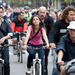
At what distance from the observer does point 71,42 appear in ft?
17.4

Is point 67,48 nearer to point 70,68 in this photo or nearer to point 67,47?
point 67,47

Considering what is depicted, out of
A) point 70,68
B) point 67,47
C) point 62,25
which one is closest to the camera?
point 70,68

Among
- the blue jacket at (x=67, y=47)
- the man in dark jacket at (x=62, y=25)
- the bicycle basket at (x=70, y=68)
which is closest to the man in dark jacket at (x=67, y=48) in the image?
the blue jacket at (x=67, y=47)

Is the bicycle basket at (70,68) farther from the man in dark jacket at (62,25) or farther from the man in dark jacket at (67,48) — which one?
the man in dark jacket at (62,25)

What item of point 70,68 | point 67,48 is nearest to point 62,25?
point 67,48

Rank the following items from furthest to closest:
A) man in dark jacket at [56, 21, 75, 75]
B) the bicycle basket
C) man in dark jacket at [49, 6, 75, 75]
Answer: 1. man in dark jacket at [49, 6, 75, 75]
2. man in dark jacket at [56, 21, 75, 75]
3. the bicycle basket

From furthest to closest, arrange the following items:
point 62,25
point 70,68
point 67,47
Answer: point 62,25 < point 67,47 < point 70,68

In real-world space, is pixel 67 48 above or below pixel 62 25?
below

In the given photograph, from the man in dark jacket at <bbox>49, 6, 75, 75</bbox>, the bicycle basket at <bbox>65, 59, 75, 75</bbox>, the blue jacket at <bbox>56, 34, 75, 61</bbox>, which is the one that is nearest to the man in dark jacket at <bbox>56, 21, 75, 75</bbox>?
the blue jacket at <bbox>56, 34, 75, 61</bbox>

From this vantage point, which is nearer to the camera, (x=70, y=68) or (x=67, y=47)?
(x=70, y=68)

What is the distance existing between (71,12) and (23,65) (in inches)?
162

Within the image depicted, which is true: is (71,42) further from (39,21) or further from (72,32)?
(39,21)

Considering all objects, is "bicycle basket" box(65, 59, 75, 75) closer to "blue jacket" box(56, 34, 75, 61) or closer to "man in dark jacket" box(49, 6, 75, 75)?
"blue jacket" box(56, 34, 75, 61)

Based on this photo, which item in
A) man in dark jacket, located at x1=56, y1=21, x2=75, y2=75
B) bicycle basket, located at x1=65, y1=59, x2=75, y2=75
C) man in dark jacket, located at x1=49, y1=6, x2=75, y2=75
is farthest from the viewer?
man in dark jacket, located at x1=49, y1=6, x2=75, y2=75
